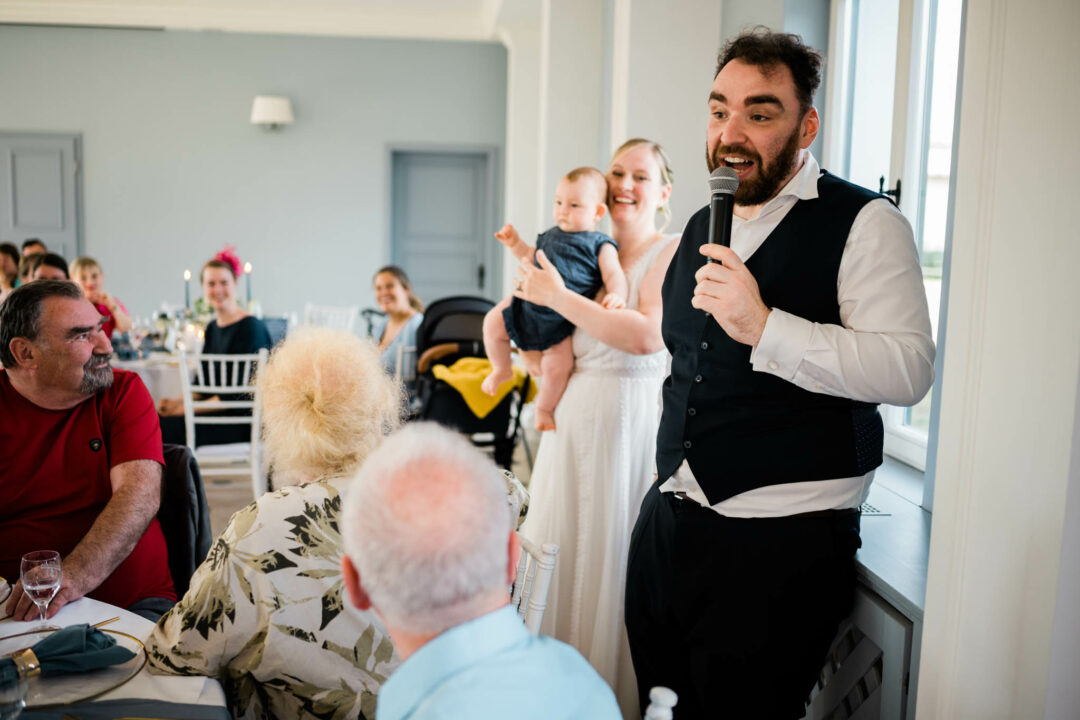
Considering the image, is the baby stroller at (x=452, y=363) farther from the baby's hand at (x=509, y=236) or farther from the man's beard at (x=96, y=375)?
the man's beard at (x=96, y=375)

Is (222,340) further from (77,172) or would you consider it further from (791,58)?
(77,172)

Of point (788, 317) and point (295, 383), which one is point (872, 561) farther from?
point (295, 383)

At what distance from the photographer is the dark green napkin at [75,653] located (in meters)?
1.22

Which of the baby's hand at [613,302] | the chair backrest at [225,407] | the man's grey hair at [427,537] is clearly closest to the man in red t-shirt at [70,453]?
the baby's hand at [613,302]

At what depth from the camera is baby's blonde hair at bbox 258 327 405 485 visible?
1.44 meters

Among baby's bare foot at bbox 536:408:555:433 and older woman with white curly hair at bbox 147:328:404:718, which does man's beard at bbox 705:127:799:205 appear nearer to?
older woman with white curly hair at bbox 147:328:404:718

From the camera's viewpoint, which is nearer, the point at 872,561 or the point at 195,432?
the point at 872,561

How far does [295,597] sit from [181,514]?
898 millimetres

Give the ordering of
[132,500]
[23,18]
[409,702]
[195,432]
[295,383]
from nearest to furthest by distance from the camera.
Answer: [409,702], [295,383], [132,500], [195,432], [23,18]

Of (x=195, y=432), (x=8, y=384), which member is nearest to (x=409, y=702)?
(x=8, y=384)

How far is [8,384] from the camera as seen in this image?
199cm

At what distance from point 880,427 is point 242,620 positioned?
109 cm

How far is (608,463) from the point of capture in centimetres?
229

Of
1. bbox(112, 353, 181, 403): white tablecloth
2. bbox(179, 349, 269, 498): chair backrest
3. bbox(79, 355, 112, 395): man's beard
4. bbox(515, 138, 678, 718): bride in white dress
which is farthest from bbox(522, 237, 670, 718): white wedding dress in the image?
bbox(112, 353, 181, 403): white tablecloth
